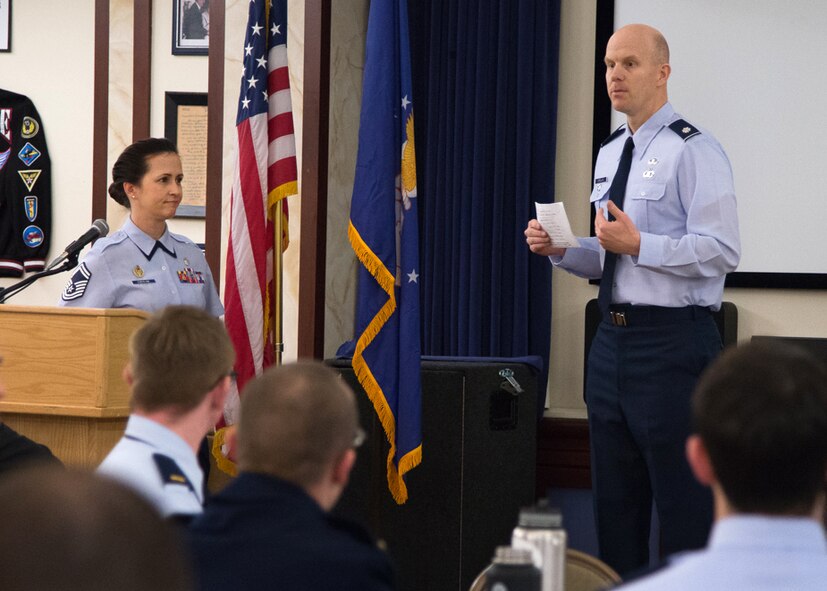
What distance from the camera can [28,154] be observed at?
216 inches

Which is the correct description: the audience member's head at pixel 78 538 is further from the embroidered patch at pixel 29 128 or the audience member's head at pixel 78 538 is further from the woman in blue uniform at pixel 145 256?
the embroidered patch at pixel 29 128

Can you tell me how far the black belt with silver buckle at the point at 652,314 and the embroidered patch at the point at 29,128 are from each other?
142 inches

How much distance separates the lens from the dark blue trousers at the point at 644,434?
9.66ft

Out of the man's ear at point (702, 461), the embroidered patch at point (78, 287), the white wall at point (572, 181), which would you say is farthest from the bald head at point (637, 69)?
the man's ear at point (702, 461)

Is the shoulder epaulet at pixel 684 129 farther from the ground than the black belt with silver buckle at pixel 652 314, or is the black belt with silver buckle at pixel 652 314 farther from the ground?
the shoulder epaulet at pixel 684 129

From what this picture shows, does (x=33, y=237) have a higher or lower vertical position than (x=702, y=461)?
higher

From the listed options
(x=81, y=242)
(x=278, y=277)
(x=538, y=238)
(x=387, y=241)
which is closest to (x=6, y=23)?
(x=278, y=277)

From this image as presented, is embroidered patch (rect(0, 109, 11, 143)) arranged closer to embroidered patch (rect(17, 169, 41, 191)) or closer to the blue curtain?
embroidered patch (rect(17, 169, 41, 191))

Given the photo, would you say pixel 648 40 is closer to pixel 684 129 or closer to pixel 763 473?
pixel 684 129

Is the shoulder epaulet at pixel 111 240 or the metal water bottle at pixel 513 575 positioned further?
the shoulder epaulet at pixel 111 240

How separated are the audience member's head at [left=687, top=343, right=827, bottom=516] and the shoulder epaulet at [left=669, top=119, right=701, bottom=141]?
80.4 inches

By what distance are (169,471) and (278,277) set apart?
2174mm

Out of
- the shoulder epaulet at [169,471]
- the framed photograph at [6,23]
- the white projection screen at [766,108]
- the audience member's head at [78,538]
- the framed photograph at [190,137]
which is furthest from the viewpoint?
the framed photograph at [6,23]

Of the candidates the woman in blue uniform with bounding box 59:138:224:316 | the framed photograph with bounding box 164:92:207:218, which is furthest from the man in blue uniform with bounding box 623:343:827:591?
the framed photograph with bounding box 164:92:207:218
